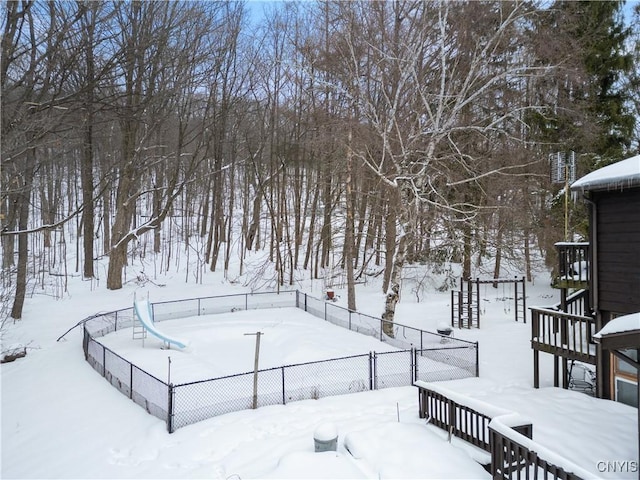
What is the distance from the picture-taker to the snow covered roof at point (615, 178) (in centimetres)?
776

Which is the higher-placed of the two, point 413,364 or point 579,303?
point 579,303

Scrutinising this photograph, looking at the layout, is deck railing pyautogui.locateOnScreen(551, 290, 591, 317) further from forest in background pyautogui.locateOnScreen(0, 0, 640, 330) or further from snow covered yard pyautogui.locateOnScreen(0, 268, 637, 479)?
forest in background pyautogui.locateOnScreen(0, 0, 640, 330)

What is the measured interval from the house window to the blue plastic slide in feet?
33.7

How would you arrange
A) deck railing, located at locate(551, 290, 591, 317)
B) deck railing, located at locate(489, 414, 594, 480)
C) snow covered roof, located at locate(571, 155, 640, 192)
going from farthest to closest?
1. deck railing, located at locate(551, 290, 591, 317)
2. snow covered roof, located at locate(571, 155, 640, 192)
3. deck railing, located at locate(489, 414, 594, 480)

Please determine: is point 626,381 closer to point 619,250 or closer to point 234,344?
point 619,250

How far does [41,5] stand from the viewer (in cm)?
581

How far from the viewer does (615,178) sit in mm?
7953

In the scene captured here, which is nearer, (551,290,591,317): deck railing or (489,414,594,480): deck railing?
(489,414,594,480): deck railing

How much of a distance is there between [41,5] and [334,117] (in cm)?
1303

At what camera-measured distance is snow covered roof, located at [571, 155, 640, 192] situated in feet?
25.5

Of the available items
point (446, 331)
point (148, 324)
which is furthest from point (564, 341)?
point (148, 324)

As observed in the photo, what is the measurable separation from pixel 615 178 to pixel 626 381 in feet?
12.9

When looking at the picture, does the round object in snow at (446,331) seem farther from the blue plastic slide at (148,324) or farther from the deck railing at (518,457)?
the deck railing at (518,457)

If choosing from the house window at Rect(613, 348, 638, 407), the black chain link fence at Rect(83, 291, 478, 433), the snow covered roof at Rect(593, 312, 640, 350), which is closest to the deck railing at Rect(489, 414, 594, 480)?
the snow covered roof at Rect(593, 312, 640, 350)
